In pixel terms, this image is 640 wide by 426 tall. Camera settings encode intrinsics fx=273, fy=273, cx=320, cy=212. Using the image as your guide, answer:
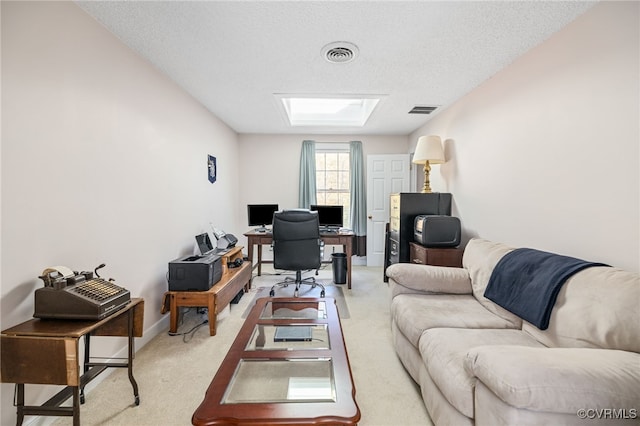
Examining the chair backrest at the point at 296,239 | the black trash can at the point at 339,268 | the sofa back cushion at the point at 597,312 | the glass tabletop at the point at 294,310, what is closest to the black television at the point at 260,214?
the chair backrest at the point at 296,239

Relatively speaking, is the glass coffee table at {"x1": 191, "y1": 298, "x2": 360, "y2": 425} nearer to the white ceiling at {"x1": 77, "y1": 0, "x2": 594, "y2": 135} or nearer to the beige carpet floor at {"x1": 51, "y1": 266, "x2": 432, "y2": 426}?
the beige carpet floor at {"x1": 51, "y1": 266, "x2": 432, "y2": 426}

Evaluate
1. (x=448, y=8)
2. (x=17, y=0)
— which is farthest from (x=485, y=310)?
(x=17, y=0)

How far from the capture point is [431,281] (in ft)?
7.22

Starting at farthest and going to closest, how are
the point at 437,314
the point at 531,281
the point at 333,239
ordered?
the point at 333,239 → the point at 437,314 → the point at 531,281

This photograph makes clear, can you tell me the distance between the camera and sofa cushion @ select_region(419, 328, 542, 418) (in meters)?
1.20

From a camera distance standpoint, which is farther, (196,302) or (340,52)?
(196,302)

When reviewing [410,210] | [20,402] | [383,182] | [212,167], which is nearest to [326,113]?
[383,182]

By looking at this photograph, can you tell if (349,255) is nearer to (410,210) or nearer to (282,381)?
(410,210)

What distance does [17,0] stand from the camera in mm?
1367

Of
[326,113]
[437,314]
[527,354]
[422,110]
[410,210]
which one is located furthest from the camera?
[326,113]

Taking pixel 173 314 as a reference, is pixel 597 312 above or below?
above

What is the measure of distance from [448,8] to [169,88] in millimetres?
2509

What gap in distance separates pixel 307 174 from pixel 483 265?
11.3 feet

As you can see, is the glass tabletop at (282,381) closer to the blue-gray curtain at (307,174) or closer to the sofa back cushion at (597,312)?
the sofa back cushion at (597,312)
